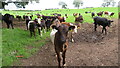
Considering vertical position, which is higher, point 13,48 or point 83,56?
point 13,48

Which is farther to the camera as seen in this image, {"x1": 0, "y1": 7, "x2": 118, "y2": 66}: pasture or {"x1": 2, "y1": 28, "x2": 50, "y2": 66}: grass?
{"x1": 2, "y1": 28, "x2": 50, "y2": 66}: grass

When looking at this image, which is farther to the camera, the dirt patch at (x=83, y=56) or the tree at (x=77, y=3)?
the tree at (x=77, y=3)

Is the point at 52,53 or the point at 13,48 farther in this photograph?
the point at 13,48

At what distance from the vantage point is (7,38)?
11.8 m

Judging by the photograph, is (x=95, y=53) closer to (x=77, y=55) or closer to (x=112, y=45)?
(x=77, y=55)

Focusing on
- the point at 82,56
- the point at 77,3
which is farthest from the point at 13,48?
the point at 77,3

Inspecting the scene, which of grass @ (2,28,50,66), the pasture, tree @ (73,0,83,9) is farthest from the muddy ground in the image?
tree @ (73,0,83,9)

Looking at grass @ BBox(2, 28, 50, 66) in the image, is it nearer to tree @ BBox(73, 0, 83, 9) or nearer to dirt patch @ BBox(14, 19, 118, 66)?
dirt patch @ BBox(14, 19, 118, 66)

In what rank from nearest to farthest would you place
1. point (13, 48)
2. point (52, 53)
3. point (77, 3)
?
point (52, 53) → point (13, 48) → point (77, 3)

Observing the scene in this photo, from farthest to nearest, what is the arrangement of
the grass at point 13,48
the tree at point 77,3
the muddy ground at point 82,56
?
the tree at point 77,3 < the grass at point 13,48 < the muddy ground at point 82,56

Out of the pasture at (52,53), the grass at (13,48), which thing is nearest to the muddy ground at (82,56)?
the pasture at (52,53)

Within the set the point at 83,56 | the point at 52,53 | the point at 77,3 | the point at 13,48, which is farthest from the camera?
the point at 77,3

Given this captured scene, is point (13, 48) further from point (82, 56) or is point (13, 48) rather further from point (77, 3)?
point (77, 3)

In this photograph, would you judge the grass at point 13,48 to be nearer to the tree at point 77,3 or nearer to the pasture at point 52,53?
the pasture at point 52,53
